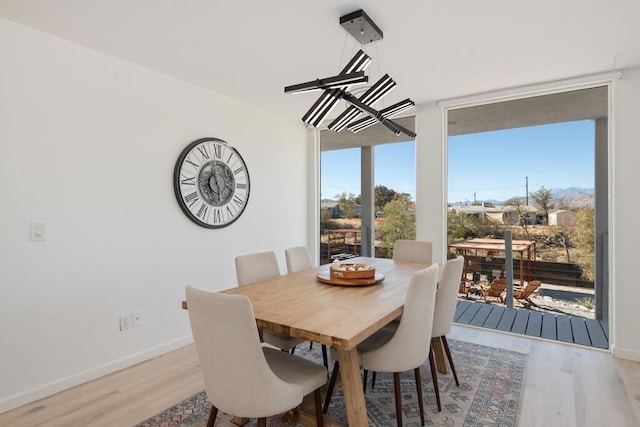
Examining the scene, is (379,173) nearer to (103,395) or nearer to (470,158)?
(470,158)

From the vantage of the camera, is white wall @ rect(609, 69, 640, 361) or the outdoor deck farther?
the outdoor deck

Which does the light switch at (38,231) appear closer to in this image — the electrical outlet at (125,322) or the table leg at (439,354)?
the electrical outlet at (125,322)

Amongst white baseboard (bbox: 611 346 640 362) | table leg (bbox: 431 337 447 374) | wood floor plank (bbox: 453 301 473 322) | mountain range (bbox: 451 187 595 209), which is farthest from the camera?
wood floor plank (bbox: 453 301 473 322)

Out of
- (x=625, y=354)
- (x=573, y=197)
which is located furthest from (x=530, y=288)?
(x=573, y=197)

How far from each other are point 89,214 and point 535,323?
4.27 m

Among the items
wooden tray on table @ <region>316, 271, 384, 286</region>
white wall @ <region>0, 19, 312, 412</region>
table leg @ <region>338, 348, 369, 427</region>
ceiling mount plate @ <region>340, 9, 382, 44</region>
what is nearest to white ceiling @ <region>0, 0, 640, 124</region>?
ceiling mount plate @ <region>340, 9, 382, 44</region>

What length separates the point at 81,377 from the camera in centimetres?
257

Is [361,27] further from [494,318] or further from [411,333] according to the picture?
[494,318]

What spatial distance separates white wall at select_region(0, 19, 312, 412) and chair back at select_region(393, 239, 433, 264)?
1811 millimetres

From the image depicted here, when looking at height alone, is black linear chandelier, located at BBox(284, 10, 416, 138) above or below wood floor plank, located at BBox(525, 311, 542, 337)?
Result: above

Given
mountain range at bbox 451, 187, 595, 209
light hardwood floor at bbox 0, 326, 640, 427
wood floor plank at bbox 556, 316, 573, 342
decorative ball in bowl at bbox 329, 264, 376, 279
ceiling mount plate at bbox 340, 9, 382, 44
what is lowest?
light hardwood floor at bbox 0, 326, 640, 427

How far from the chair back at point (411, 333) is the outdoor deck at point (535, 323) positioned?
2209mm

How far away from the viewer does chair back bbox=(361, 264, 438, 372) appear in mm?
1851

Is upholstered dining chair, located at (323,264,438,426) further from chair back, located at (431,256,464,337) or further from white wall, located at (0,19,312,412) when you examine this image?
white wall, located at (0,19,312,412)
